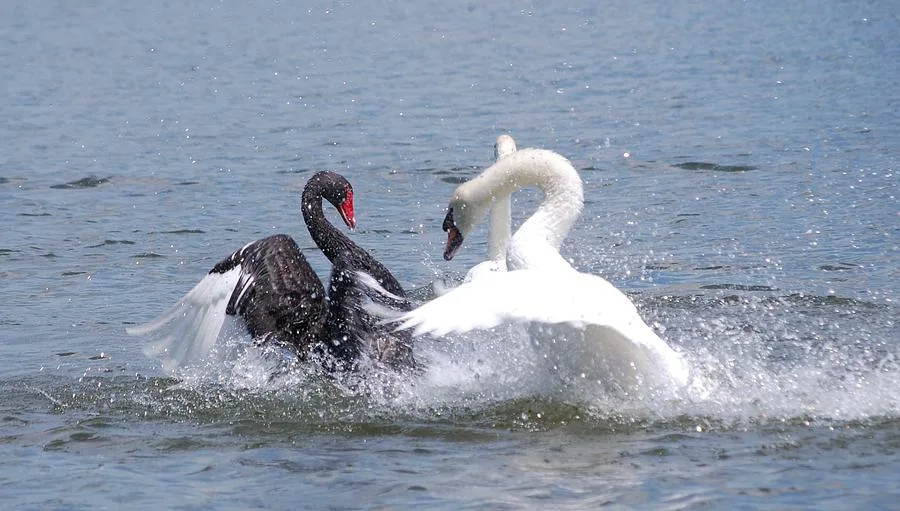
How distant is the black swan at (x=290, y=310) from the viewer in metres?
7.35

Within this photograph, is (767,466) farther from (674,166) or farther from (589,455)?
(674,166)

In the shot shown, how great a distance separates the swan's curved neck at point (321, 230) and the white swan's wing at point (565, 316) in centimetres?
201

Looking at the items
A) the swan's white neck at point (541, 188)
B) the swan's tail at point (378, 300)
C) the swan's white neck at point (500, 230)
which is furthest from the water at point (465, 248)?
the swan's white neck at point (500, 230)

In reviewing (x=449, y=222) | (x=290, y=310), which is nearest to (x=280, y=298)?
(x=290, y=310)

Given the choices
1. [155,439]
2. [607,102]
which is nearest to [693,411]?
[155,439]

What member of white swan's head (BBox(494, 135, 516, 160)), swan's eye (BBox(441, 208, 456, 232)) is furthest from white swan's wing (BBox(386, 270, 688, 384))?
white swan's head (BBox(494, 135, 516, 160))

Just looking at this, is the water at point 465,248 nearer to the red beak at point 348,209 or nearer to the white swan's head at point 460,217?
the white swan's head at point 460,217

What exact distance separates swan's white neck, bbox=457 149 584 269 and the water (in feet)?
1.90

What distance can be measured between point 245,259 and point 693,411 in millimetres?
2787

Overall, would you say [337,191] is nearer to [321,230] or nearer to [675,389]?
[321,230]

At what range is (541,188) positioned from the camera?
727cm

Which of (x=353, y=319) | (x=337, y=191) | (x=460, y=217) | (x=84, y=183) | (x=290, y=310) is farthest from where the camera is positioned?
(x=84, y=183)

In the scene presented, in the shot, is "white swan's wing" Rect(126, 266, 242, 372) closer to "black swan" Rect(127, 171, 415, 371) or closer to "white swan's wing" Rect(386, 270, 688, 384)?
"black swan" Rect(127, 171, 415, 371)

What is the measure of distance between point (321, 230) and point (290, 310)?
710 millimetres
